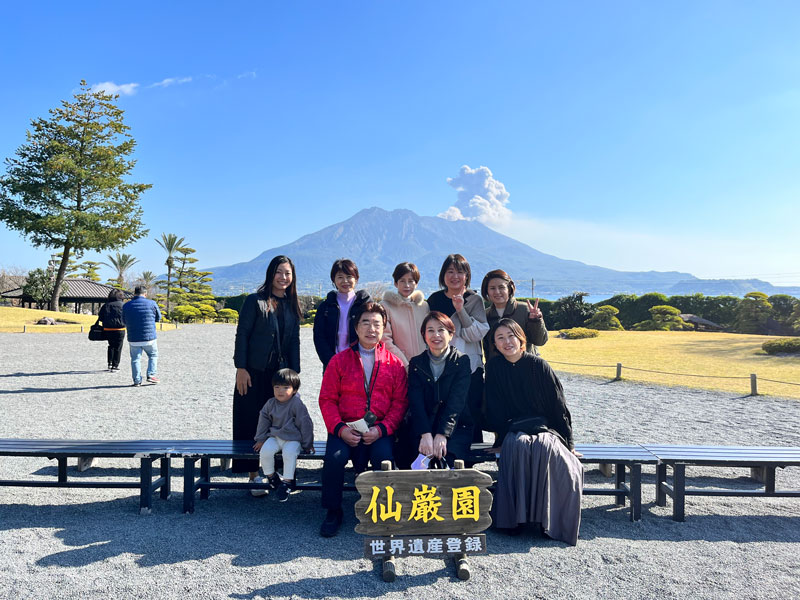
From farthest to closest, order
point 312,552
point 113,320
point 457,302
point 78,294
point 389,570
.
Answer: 1. point 78,294
2. point 113,320
3. point 457,302
4. point 312,552
5. point 389,570

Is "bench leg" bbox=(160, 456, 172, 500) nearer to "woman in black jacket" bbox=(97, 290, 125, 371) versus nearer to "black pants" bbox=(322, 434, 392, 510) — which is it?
"black pants" bbox=(322, 434, 392, 510)

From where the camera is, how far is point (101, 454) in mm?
3713

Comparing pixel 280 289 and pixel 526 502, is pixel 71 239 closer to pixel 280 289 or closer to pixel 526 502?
pixel 280 289

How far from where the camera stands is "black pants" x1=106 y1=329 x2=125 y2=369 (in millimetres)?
9867

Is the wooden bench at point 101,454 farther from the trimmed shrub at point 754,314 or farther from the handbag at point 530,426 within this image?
the trimmed shrub at point 754,314

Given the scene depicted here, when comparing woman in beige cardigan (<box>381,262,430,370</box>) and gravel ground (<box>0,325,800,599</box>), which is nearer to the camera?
gravel ground (<box>0,325,800,599</box>)

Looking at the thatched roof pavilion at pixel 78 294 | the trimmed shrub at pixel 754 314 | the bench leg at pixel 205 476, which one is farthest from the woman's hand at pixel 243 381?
the thatched roof pavilion at pixel 78 294

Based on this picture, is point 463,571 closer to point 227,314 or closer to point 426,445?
point 426,445

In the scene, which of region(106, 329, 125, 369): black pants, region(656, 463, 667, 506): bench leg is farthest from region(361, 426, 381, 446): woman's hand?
region(106, 329, 125, 369): black pants

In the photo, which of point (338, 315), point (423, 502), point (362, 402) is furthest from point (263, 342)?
point (423, 502)

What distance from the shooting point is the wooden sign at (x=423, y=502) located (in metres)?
2.90

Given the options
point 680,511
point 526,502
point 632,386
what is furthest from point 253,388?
point 632,386

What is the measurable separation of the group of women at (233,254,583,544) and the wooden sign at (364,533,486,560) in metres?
0.44

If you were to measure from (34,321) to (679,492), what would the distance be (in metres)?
25.8
